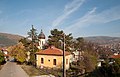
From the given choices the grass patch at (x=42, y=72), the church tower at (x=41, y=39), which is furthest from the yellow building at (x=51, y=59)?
the church tower at (x=41, y=39)

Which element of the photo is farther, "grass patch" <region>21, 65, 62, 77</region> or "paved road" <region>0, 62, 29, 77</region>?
"grass patch" <region>21, 65, 62, 77</region>

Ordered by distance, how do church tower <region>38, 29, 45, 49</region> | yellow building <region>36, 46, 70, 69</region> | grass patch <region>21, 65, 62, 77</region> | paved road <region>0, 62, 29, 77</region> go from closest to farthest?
paved road <region>0, 62, 29, 77</region>
grass patch <region>21, 65, 62, 77</region>
yellow building <region>36, 46, 70, 69</region>
church tower <region>38, 29, 45, 49</region>

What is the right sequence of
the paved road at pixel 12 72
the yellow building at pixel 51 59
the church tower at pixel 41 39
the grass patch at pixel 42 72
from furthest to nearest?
1. the church tower at pixel 41 39
2. the yellow building at pixel 51 59
3. the grass patch at pixel 42 72
4. the paved road at pixel 12 72

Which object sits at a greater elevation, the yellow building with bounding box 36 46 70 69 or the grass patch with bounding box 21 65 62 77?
the yellow building with bounding box 36 46 70 69

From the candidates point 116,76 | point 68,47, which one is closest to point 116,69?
point 116,76

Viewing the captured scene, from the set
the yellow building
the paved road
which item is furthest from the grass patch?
the yellow building

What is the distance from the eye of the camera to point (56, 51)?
40.6 m

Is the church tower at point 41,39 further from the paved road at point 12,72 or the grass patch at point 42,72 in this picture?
the grass patch at point 42,72

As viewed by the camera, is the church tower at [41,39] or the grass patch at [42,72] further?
the church tower at [41,39]

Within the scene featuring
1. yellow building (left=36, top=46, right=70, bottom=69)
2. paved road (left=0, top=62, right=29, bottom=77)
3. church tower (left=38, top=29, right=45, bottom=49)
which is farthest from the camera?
church tower (left=38, top=29, right=45, bottom=49)

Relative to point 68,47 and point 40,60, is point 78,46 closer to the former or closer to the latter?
point 68,47

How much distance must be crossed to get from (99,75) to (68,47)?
116 feet

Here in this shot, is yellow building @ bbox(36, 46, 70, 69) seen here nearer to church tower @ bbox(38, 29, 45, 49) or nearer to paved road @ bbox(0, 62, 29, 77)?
paved road @ bbox(0, 62, 29, 77)

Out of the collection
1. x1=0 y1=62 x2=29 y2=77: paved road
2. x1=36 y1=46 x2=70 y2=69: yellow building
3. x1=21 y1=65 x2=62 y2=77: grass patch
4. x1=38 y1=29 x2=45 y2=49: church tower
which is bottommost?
x1=21 y1=65 x2=62 y2=77: grass patch
